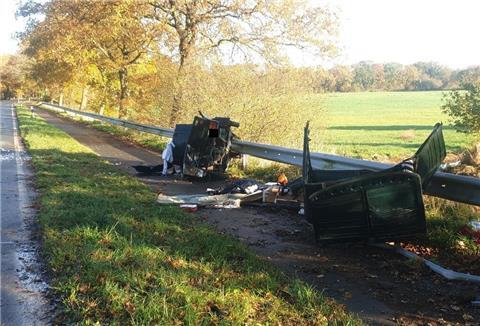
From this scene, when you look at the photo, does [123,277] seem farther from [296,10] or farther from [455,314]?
[296,10]

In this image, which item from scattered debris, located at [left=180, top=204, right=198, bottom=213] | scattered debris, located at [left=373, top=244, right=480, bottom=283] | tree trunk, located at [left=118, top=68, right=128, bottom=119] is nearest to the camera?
scattered debris, located at [left=373, top=244, right=480, bottom=283]

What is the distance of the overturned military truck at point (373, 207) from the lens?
4621mm

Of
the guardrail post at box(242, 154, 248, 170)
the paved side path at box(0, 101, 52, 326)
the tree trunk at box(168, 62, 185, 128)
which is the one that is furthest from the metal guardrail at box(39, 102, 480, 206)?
the tree trunk at box(168, 62, 185, 128)

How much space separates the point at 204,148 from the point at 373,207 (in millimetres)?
5413

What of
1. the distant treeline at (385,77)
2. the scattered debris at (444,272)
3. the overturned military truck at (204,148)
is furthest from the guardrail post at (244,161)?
the scattered debris at (444,272)

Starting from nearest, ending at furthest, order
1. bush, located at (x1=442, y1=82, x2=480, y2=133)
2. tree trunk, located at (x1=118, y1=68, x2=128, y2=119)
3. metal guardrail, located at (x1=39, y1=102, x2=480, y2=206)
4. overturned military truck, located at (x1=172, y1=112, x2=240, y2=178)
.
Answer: metal guardrail, located at (x1=39, y1=102, x2=480, y2=206), overturned military truck, located at (x1=172, y1=112, x2=240, y2=178), bush, located at (x1=442, y1=82, x2=480, y2=133), tree trunk, located at (x1=118, y1=68, x2=128, y2=119)

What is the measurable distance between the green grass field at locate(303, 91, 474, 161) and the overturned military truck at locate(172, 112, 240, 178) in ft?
14.5

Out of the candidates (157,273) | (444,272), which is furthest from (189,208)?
(444,272)

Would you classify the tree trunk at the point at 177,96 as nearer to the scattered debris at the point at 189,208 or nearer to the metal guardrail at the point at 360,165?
the metal guardrail at the point at 360,165

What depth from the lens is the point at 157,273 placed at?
4.11m

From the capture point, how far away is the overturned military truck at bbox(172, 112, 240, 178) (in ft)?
31.1

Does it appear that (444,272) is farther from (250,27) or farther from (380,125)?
(380,125)

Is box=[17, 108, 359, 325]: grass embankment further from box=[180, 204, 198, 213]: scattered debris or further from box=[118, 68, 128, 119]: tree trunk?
box=[118, 68, 128, 119]: tree trunk

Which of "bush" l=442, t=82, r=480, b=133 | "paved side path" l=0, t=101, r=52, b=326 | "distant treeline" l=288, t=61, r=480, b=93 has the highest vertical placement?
"distant treeline" l=288, t=61, r=480, b=93
